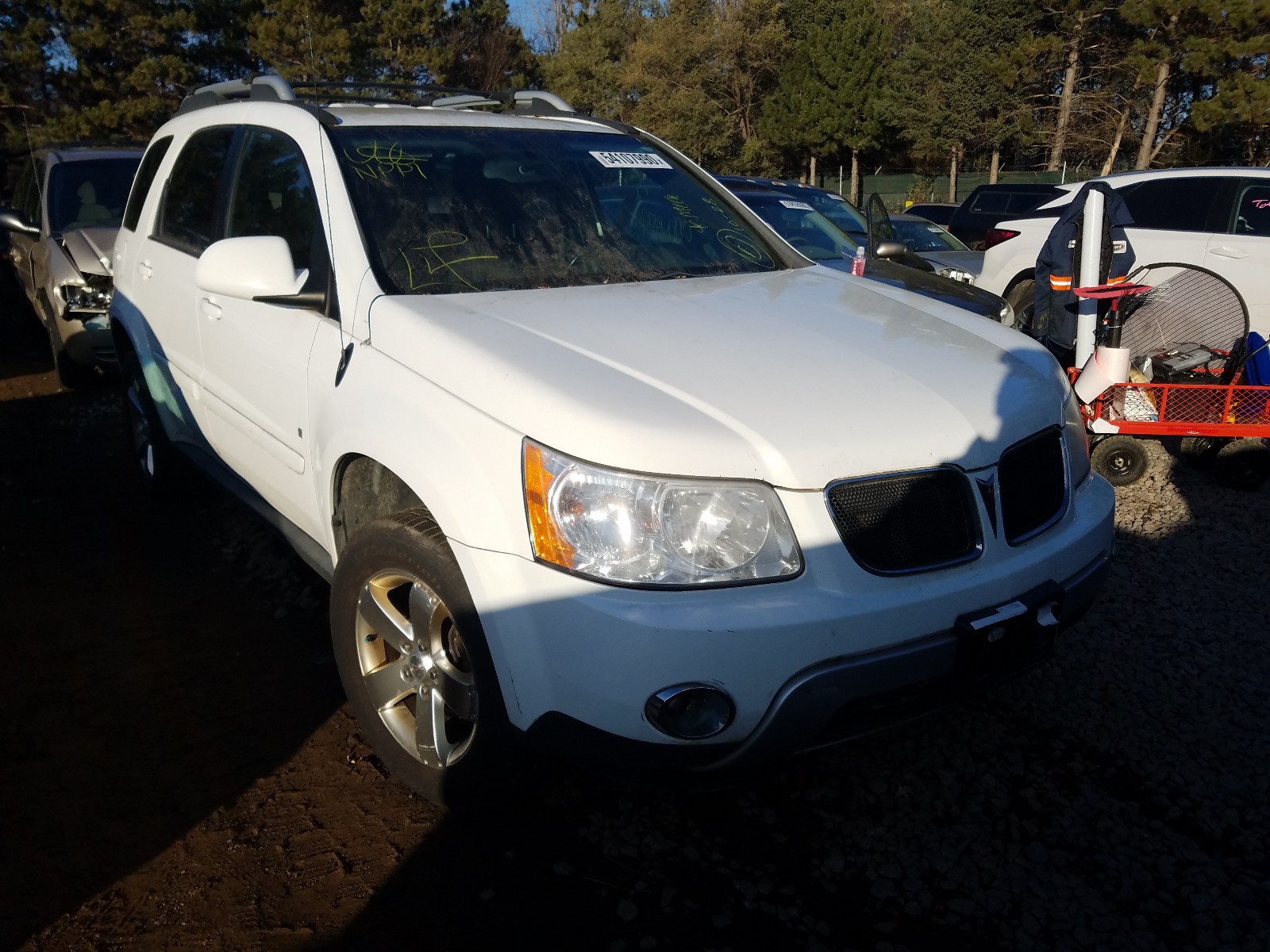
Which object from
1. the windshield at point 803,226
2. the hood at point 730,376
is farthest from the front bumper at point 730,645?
the windshield at point 803,226

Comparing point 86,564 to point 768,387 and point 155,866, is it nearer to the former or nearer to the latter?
point 155,866

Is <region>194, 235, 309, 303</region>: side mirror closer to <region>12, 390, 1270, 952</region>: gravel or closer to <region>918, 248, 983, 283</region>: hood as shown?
<region>12, 390, 1270, 952</region>: gravel

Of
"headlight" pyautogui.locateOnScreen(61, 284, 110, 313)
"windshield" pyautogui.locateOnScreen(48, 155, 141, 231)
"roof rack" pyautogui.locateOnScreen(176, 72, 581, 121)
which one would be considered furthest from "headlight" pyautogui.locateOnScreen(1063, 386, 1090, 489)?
"windshield" pyautogui.locateOnScreen(48, 155, 141, 231)

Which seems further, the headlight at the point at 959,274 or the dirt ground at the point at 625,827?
the headlight at the point at 959,274

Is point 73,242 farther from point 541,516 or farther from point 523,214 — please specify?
point 541,516

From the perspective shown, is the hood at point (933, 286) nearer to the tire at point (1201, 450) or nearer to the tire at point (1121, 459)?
the tire at point (1121, 459)

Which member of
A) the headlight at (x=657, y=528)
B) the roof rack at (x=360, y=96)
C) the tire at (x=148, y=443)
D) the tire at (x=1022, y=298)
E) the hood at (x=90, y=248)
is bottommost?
the tire at (x=1022, y=298)

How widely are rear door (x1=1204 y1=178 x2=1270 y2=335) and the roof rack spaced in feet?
18.4

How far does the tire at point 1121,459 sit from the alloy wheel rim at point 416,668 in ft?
14.2

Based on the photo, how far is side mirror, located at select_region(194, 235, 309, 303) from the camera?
2943 millimetres

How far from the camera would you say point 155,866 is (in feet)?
8.51

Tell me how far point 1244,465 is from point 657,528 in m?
4.76

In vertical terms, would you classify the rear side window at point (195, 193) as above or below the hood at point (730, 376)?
above

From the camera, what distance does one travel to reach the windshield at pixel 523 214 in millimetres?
3070
